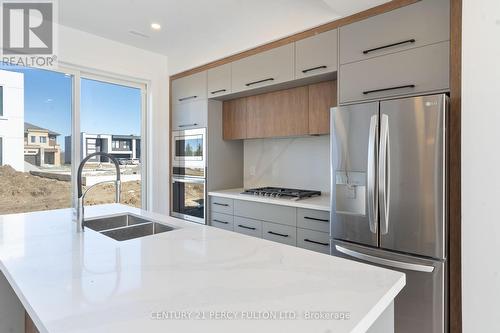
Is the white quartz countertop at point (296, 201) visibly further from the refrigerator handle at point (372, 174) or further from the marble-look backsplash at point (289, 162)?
the refrigerator handle at point (372, 174)

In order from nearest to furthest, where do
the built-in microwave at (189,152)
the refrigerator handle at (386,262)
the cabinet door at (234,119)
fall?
the refrigerator handle at (386,262)
the cabinet door at (234,119)
the built-in microwave at (189,152)

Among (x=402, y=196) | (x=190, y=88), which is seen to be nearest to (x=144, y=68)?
(x=190, y=88)

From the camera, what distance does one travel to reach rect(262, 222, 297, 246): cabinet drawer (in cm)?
250

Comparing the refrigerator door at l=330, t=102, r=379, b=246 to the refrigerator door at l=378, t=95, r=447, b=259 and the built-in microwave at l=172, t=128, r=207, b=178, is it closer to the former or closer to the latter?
the refrigerator door at l=378, t=95, r=447, b=259

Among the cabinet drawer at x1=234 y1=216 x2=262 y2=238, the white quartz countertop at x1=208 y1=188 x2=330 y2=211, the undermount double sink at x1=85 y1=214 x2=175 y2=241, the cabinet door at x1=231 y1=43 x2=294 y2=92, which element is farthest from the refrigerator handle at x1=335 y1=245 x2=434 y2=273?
the cabinet door at x1=231 y1=43 x2=294 y2=92

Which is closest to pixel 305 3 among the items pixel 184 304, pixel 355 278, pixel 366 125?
pixel 366 125

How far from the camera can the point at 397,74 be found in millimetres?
1957

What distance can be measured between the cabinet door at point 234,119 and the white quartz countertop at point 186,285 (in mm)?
2086

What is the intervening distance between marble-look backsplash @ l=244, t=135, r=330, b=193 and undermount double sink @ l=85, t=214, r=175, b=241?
1745 mm

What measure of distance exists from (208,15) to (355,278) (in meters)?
2.59

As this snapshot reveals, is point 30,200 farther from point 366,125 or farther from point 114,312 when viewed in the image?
point 366,125

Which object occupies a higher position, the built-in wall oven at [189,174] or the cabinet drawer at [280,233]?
the built-in wall oven at [189,174]

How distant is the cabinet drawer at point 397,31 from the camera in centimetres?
181

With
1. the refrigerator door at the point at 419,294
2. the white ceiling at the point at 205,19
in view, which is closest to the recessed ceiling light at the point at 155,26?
the white ceiling at the point at 205,19
